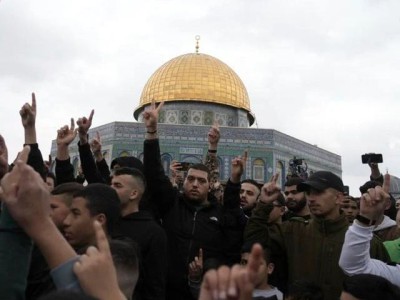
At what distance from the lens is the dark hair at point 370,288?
75.7 inches

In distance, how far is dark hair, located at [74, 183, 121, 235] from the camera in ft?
7.97

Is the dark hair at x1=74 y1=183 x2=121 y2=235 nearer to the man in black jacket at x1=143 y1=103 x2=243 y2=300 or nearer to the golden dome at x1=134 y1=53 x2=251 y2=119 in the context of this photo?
the man in black jacket at x1=143 y1=103 x2=243 y2=300

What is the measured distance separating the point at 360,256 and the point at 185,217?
4.53 feet

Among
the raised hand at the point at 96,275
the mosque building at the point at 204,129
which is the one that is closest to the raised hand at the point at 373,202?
the raised hand at the point at 96,275

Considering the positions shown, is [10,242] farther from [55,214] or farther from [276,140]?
[276,140]

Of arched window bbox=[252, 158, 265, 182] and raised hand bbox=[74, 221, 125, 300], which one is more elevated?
arched window bbox=[252, 158, 265, 182]

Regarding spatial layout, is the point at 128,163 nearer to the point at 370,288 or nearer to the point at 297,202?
the point at 297,202

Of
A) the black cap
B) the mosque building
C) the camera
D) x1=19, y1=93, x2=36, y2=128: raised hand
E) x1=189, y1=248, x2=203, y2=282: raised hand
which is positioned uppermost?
the mosque building

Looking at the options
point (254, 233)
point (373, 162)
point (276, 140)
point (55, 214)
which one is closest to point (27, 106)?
point (55, 214)

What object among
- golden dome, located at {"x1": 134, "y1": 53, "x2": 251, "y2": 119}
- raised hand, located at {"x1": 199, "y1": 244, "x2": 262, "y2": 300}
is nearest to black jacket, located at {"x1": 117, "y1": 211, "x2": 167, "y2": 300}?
raised hand, located at {"x1": 199, "y1": 244, "x2": 262, "y2": 300}

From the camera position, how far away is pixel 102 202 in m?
2.44

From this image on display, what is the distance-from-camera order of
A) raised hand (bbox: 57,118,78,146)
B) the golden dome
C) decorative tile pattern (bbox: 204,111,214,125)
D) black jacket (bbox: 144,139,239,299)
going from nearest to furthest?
black jacket (bbox: 144,139,239,299) → raised hand (bbox: 57,118,78,146) → decorative tile pattern (bbox: 204,111,214,125) → the golden dome

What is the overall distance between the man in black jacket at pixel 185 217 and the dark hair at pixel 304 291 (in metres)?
0.76

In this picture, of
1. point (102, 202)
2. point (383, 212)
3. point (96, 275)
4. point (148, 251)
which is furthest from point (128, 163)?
point (96, 275)
